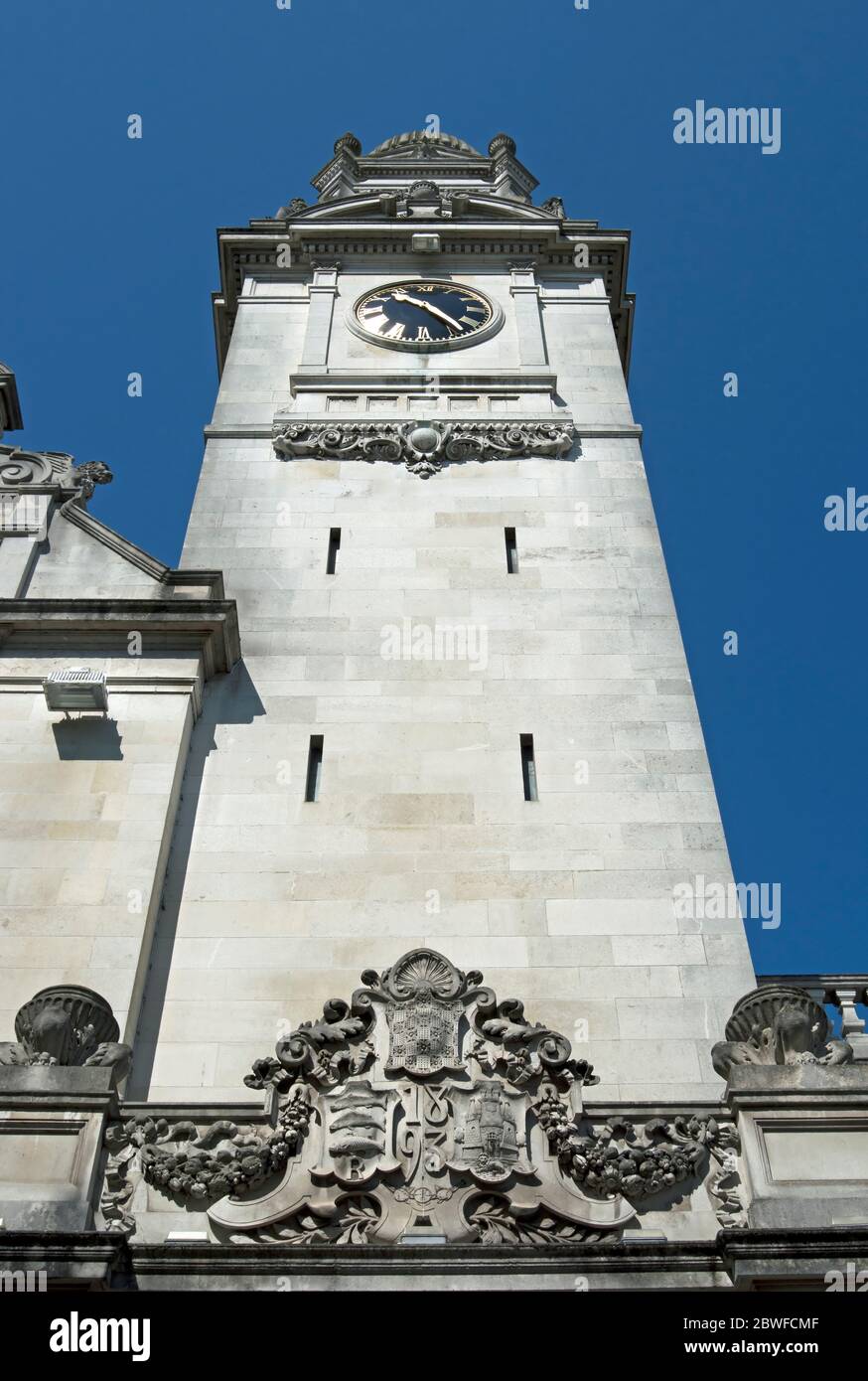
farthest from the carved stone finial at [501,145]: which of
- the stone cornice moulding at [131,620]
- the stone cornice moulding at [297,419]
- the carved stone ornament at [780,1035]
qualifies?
the carved stone ornament at [780,1035]

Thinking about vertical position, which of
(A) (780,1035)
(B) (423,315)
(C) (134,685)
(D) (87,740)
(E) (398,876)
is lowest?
(A) (780,1035)

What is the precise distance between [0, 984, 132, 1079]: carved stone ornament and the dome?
3250cm

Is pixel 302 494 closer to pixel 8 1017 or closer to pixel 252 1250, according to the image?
pixel 8 1017

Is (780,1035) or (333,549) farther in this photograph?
(333,549)

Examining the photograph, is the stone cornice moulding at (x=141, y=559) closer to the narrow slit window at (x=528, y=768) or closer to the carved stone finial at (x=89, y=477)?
the carved stone finial at (x=89, y=477)

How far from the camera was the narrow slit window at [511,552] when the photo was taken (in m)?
21.3

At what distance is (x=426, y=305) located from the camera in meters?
28.5

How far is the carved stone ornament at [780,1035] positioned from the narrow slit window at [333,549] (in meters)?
10.00

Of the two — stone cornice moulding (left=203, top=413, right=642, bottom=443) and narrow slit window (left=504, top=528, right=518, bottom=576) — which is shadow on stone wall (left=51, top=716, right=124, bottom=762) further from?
stone cornice moulding (left=203, top=413, right=642, bottom=443)

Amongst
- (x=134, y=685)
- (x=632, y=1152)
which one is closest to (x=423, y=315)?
(x=134, y=685)

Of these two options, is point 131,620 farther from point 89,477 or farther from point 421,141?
point 421,141

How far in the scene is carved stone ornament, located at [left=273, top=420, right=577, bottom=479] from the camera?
23.5m

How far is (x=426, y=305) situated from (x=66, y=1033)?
18.9 metres
